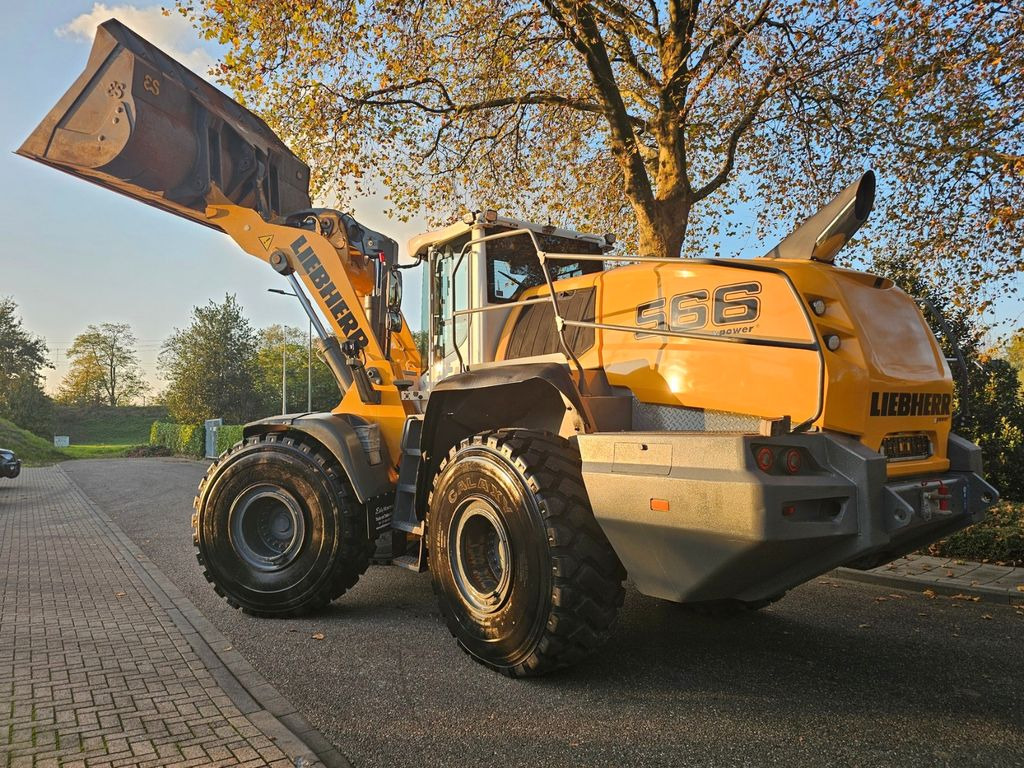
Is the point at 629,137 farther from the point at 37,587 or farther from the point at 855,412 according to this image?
the point at 37,587

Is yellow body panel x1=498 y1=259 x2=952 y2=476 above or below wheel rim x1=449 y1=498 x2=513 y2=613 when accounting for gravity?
above

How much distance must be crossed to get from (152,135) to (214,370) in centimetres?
3887

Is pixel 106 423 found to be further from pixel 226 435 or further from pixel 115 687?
pixel 115 687

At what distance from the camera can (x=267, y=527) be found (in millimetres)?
5684

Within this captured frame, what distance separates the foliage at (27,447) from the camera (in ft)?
109

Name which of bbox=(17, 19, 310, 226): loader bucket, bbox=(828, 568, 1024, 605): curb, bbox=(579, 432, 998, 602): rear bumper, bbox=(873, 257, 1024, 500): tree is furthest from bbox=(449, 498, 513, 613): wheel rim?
bbox=(873, 257, 1024, 500): tree

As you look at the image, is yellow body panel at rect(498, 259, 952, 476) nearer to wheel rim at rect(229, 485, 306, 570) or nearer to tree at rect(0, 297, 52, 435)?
wheel rim at rect(229, 485, 306, 570)

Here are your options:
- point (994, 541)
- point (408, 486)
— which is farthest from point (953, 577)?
point (408, 486)

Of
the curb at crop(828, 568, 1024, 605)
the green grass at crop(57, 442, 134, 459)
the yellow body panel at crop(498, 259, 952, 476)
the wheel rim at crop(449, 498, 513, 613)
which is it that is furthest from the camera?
the green grass at crop(57, 442, 134, 459)

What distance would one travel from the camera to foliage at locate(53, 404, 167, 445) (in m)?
63.5

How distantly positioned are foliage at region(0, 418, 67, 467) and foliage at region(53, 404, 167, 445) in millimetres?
24221

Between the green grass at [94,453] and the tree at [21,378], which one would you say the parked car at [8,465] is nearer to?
the green grass at [94,453]

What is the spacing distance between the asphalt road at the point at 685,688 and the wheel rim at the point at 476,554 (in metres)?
0.43

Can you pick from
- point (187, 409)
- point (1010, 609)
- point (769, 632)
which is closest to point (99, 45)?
point (769, 632)
